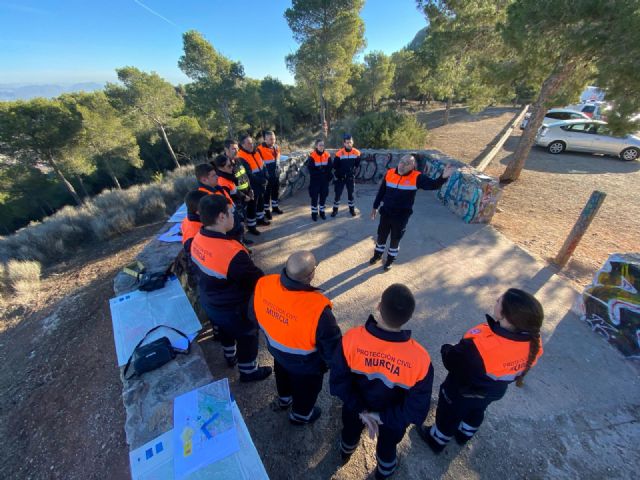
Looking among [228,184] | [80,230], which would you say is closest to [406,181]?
[228,184]

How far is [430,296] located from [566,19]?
6.86 metres

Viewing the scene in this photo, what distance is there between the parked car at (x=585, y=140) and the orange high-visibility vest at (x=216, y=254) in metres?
16.5

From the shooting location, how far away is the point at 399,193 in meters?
4.39

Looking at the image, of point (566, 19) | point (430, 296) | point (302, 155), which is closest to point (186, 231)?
point (430, 296)

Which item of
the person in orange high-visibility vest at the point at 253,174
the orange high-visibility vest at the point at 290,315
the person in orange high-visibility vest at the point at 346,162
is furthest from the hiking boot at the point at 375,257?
the orange high-visibility vest at the point at 290,315

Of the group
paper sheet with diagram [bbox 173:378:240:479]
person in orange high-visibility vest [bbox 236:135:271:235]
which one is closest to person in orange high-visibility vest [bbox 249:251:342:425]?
paper sheet with diagram [bbox 173:378:240:479]

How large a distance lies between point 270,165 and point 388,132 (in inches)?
286

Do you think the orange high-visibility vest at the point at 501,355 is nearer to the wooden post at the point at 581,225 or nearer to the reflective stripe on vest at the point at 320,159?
the wooden post at the point at 581,225

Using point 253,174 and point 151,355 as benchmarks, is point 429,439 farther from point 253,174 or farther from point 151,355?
point 253,174

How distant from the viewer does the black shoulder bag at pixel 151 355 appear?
2.20m

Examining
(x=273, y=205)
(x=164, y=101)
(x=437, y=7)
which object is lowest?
(x=273, y=205)

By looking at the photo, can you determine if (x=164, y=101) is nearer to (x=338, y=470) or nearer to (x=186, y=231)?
(x=186, y=231)

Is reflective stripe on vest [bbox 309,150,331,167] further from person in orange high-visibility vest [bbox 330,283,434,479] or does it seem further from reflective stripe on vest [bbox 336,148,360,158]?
person in orange high-visibility vest [bbox 330,283,434,479]

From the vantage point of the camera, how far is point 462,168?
299 inches
